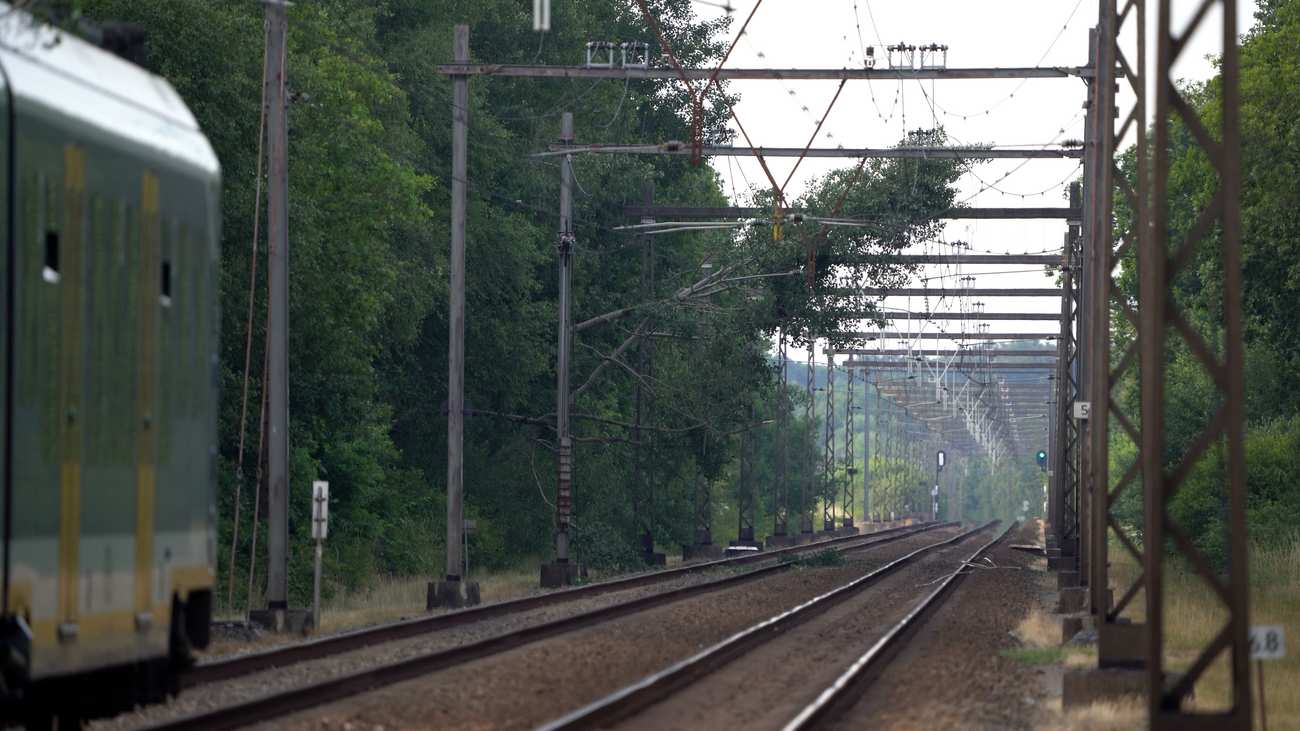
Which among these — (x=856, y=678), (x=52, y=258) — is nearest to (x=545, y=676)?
(x=856, y=678)

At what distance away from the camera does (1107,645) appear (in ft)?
61.3

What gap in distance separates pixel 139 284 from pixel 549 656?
11.0 m

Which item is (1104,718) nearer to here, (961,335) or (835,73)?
(835,73)

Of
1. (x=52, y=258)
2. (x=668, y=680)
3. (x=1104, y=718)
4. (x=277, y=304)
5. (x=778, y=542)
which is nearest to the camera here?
(x=52, y=258)

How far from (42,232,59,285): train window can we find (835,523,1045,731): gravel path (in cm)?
796

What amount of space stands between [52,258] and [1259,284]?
35.2 m

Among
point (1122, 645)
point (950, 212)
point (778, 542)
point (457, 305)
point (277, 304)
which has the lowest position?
point (778, 542)

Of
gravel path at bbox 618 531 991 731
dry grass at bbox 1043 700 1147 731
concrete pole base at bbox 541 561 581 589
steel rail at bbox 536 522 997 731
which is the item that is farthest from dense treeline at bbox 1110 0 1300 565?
dry grass at bbox 1043 700 1147 731

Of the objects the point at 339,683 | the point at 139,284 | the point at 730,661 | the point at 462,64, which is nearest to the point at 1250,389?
the point at 462,64

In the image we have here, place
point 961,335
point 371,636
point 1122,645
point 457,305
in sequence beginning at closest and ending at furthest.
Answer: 1. point 1122,645
2. point 371,636
3. point 457,305
4. point 961,335

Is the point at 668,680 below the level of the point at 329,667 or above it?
above

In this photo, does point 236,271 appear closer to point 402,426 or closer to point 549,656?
→ point 549,656

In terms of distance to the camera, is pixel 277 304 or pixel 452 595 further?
pixel 452 595

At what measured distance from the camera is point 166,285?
39.5 feet
